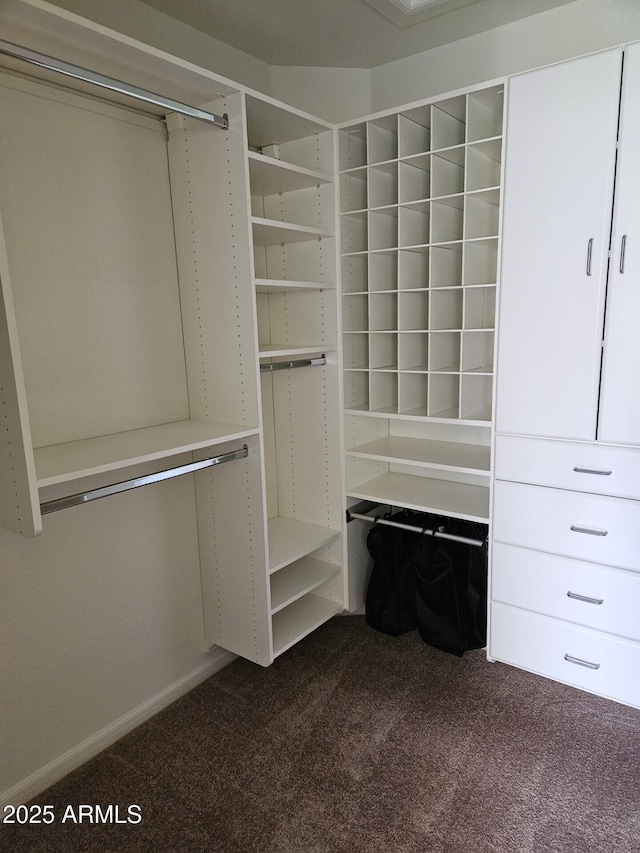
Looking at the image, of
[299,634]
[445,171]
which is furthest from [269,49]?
[299,634]

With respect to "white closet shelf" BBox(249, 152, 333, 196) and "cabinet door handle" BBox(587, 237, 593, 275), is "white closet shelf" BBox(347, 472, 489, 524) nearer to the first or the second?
"cabinet door handle" BBox(587, 237, 593, 275)

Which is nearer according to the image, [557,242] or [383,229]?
[557,242]

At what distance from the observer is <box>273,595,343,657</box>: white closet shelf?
239 cm

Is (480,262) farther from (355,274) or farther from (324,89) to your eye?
(324,89)

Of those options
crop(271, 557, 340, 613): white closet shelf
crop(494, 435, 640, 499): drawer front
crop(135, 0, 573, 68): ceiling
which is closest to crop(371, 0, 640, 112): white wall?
crop(135, 0, 573, 68): ceiling

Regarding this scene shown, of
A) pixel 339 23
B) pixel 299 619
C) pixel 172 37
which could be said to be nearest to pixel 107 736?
pixel 299 619

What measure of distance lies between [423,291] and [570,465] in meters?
0.94

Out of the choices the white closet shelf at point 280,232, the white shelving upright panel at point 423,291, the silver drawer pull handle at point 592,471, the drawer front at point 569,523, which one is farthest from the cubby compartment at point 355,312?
the silver drawer pull handle at point 592,471

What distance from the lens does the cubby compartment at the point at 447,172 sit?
228 centimetres

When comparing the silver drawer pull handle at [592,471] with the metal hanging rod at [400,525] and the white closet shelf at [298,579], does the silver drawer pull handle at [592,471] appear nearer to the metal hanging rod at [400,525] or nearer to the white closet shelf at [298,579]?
the metal hanging rod at [400,525]

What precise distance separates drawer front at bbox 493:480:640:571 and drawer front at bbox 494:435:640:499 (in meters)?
0.04

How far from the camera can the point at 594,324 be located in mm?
1996

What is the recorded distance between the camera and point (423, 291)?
8.07 feet

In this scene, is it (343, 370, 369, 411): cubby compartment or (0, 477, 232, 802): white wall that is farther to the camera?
(343, 370, 369, 411): cubby compartment
